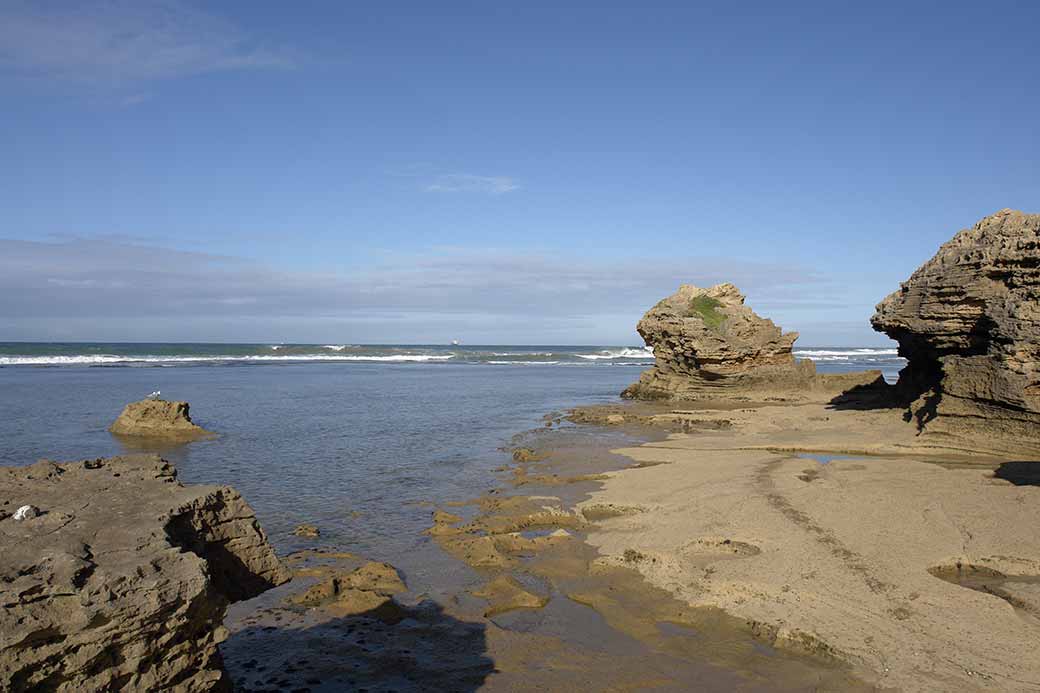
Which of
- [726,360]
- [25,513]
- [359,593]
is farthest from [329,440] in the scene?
[726,360]

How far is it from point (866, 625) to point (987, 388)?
1001 cm

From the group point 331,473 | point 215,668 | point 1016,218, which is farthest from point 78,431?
point 1016,218

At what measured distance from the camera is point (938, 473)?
1161 cm

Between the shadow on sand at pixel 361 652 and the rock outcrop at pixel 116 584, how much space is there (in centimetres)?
115

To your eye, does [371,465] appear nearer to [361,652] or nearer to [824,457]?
[361,652]

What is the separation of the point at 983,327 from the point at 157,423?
19.1 metres

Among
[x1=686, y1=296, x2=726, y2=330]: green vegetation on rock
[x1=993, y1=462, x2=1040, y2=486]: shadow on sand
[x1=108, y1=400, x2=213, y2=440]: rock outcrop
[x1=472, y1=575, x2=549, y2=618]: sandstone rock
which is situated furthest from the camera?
[x1=686, y1=296, x2=726, y2=330]: green vegetation on rock

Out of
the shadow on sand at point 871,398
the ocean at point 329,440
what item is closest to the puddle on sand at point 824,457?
the shadow on sand at point 871,398

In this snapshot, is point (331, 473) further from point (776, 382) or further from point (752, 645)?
point (776, 382)

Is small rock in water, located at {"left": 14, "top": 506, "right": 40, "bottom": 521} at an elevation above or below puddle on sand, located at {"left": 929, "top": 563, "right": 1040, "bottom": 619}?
above

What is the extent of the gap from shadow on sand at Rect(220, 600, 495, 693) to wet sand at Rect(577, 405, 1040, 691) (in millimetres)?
2328

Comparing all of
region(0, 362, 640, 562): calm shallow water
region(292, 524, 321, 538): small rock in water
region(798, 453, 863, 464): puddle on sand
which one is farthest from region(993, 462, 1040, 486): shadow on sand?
region(292, 524, 321, 538): small rock in water

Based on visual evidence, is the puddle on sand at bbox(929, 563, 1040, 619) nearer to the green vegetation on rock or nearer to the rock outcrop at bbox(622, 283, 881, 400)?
the rock outcrop at bbox(622, 283, 881, 400)

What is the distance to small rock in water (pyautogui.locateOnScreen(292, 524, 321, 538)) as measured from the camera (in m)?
9.15
